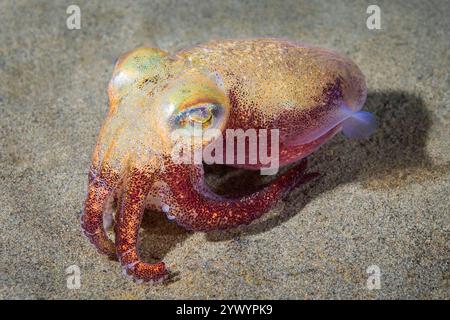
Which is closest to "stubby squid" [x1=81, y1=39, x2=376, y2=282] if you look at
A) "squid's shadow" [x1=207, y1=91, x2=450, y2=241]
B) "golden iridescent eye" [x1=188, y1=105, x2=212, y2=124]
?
"golden iridescent eye" [x1=188, y1=105, x2=212, y2=124]

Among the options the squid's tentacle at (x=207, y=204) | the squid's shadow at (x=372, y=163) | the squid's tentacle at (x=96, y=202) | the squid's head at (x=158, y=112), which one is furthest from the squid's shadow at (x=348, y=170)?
the squid's head at (x=158, y=112)

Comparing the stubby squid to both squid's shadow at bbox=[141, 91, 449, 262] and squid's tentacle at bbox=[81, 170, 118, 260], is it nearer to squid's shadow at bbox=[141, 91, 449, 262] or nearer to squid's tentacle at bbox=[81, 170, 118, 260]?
squid's tentacle at bbox=[81, 170, 118, 260]

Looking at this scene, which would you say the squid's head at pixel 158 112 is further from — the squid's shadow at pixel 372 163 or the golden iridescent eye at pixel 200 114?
the squid's shadow at pixel 372 163

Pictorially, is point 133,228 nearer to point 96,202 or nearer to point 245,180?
point 96,202

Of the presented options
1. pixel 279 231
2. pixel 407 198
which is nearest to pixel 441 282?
pixel 407 198

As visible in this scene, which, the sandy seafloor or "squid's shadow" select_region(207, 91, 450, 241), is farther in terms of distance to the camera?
"squid's shadow" select_region(207, 91, 450, 241)
